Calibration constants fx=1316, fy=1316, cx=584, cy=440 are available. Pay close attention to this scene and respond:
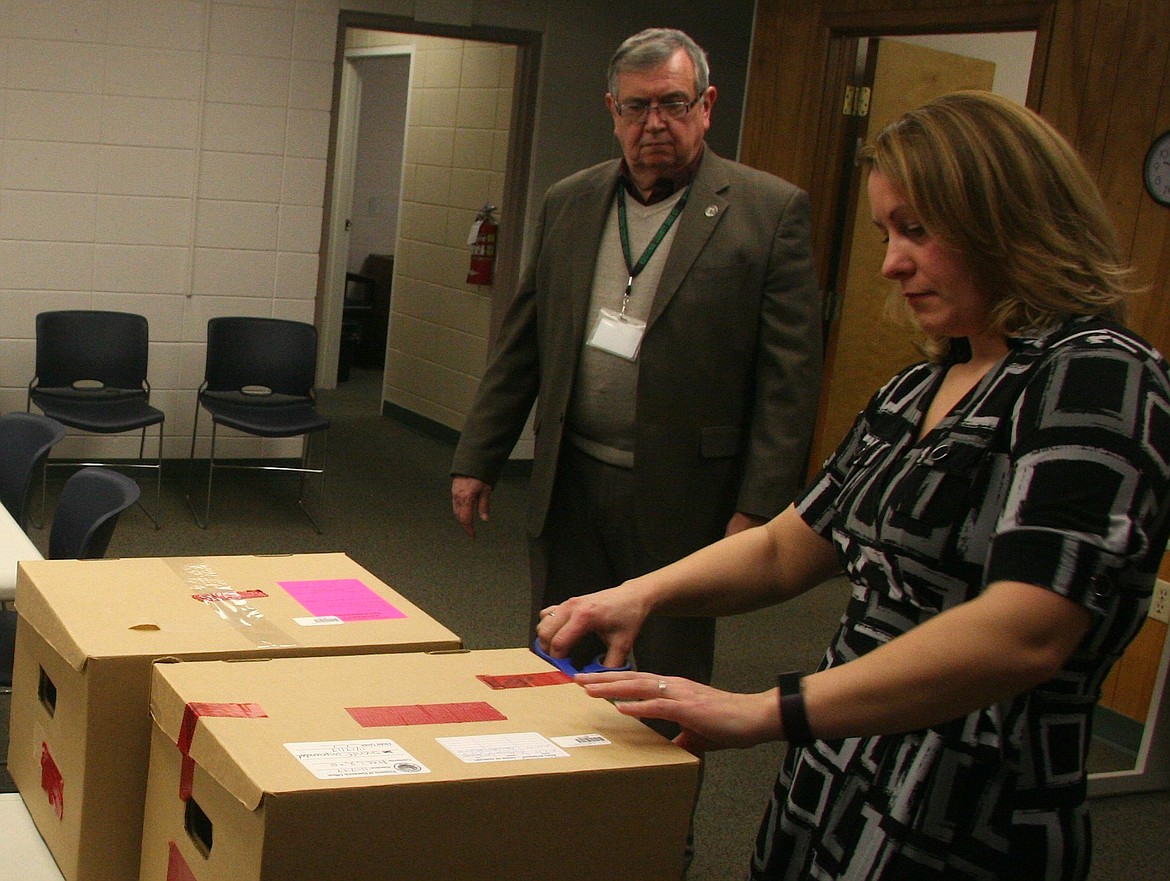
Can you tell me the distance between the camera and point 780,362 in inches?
101

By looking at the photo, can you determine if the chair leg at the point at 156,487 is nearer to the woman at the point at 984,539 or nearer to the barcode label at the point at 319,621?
the barcode label at the point at 319,621

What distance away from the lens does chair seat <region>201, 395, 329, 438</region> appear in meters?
5.38

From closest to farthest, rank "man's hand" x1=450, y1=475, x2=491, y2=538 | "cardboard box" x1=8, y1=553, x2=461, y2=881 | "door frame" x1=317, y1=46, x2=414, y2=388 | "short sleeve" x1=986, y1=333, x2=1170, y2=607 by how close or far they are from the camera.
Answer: "short sleeve" x1=986, y1=333, x2=1170, y2=607 < "cardboard box" x1=8, y1=553, x2=461, y2=881 < "man's hand" x1=450, y1=475, x2=491, y2=538 < "door frame" x1=317, y1=46, x2=414, y2=388

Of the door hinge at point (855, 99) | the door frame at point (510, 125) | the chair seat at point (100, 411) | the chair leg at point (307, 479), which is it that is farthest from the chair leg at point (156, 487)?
the door hinge at point (855, 99)

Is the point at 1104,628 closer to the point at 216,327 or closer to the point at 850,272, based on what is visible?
the point at 850,272

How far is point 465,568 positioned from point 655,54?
2987 millimetres

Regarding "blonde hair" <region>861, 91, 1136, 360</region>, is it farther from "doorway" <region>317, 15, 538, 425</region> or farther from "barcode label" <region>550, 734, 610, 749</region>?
"doorway" <region>317, 15, 538, 425</region>

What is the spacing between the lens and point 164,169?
5812 mm

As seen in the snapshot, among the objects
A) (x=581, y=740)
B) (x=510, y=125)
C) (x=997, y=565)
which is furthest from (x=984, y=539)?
(x=510, y=125)

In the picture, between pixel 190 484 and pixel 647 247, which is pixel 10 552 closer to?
pixel 647 247

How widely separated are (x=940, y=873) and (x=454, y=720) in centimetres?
48

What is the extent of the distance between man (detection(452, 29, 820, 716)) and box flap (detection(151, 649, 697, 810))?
1.13 m

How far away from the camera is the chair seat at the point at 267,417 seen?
17.6 ft

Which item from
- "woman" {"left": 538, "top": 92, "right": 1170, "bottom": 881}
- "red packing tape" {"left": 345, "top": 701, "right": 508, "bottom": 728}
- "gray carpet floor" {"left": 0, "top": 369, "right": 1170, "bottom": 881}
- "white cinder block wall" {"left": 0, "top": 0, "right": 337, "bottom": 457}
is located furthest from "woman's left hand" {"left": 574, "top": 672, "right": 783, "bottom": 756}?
"white cinder block wall" {"left": 0, "top": 0, "right": 337, "bottom": 457}
